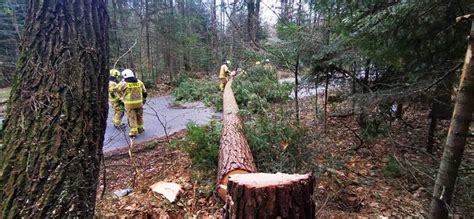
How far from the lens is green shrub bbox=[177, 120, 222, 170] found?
5.50 meters

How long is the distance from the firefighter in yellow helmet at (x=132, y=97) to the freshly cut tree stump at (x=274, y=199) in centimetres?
723

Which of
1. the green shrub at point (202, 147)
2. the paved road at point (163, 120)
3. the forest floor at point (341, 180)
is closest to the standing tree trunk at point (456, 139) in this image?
the forest floor at point (341, 180)

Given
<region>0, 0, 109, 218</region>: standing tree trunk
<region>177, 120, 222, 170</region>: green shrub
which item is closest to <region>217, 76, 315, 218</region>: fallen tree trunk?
<region>0, 0, 109, 218</region>: standing tree trunk

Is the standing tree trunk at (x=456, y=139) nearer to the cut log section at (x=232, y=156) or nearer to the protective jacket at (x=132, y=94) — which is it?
the cut log section at (x=232, y=156)

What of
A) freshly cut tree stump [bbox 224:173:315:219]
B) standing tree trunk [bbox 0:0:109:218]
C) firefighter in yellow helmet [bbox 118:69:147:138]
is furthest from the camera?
firefighter in yellow helmet [bbox 118:69:147:138]

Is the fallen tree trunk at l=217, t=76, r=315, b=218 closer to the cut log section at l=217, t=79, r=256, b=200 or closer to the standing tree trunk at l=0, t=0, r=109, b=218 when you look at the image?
the standing tree trunk at l=0, t=0, r=109, b=218

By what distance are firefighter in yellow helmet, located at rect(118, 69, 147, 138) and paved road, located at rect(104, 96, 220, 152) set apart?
0.39 meters

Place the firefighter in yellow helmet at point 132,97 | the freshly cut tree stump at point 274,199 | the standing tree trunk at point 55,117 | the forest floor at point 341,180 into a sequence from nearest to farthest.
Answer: the freshly cut tree stump at point 274,199
the standing tree trunk at point 55,117
the forest floor at point 341,180
the firefighter in yellow helmet at point 132,97

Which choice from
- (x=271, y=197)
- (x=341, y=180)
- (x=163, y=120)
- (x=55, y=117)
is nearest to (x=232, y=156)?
(x=341, y=180)

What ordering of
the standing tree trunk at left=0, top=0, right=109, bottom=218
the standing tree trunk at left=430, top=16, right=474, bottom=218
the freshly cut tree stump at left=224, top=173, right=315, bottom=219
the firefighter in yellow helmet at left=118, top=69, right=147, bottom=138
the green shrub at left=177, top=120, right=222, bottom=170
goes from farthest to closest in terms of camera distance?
1. the firefighter in yellow helmet at left=118, top=69, right=147, bottom=138
2. the green shrub at left=177, top=120, right=222, bottom=170
3. the standing tree trunk at left=0, top=0, right=109, bottom=218
4. the standing tree trunk at left=430, top=16, right=474, bottom=218
5. the freshly cut tree stump at left=224, top=173, right=315, bottom=219

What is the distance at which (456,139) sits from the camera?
241 centimetres

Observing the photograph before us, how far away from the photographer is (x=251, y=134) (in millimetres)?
5863

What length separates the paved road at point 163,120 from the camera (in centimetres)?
841

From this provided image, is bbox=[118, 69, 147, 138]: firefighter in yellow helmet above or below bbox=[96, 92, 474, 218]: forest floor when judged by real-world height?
above
